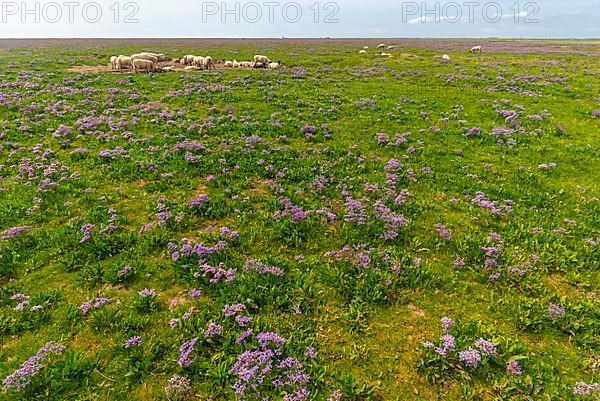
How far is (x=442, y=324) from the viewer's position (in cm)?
695

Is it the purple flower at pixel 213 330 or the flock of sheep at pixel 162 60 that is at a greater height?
the flock of sheep at pixel 162 60

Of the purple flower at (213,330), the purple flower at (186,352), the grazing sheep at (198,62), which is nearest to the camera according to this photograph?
the purple flower at (186,352)

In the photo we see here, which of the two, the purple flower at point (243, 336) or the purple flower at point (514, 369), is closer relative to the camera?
the purple flower at point (514, 369)

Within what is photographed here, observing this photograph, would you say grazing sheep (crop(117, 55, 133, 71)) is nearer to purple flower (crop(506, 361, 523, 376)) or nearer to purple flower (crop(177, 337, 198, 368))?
purple flower (crop(177, 337, 198, 368))

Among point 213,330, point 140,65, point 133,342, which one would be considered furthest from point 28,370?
point 140,65

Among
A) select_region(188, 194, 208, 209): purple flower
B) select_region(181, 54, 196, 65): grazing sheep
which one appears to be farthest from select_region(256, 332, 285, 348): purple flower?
select_region(181, 54, 196, 65): grazing sheep

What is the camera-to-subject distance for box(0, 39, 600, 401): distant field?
5.97 m

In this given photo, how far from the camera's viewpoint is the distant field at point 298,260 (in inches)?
235

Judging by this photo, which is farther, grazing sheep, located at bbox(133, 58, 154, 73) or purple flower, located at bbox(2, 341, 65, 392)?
grazing sheep, located at bbox(133, 58, 154, 73)

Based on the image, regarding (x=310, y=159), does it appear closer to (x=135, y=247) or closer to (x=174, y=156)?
(x=174, y=156)

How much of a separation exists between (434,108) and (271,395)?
22502mm

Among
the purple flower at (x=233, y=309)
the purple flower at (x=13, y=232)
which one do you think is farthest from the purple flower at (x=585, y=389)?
the purple flower at (x=13, y=232)

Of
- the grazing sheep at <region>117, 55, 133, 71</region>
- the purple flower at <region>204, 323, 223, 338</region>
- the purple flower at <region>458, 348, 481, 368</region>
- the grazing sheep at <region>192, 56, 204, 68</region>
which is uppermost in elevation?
the grazing sheep at <region>192, 56, 204, 68</region>

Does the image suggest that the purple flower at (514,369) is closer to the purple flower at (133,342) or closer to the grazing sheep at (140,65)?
the purple flower at (133,342)
